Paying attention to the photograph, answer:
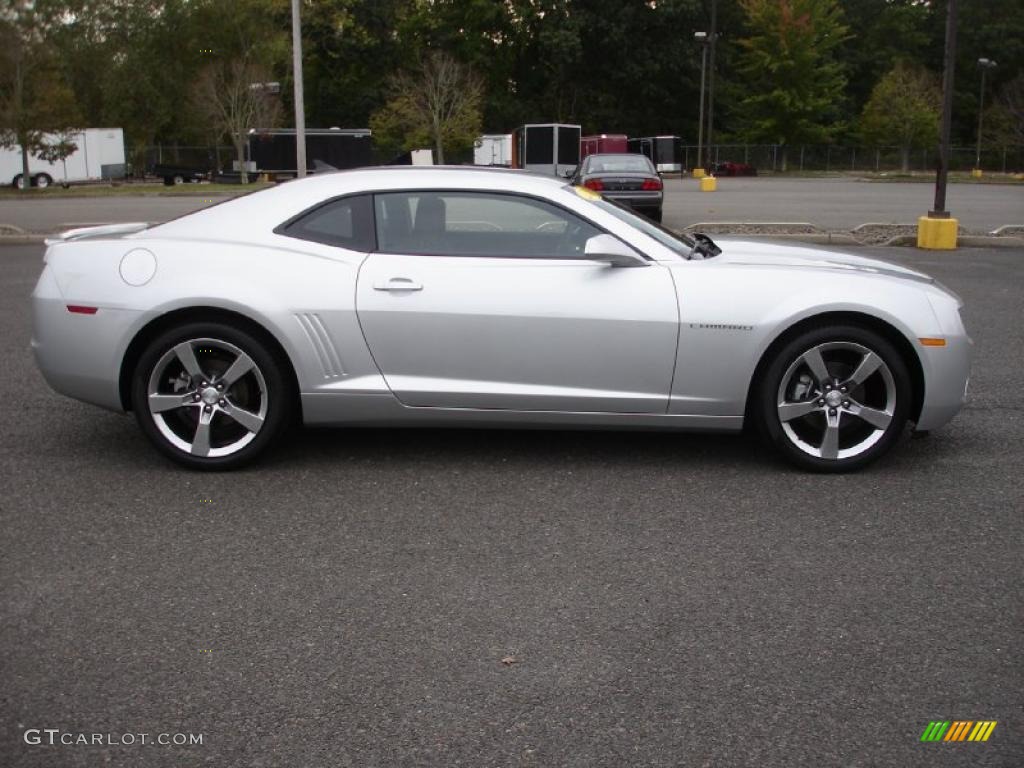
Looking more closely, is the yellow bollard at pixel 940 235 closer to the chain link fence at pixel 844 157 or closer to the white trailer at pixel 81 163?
the white trailer at pixel 81 163

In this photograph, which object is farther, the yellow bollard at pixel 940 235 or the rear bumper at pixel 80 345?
the yellow bollard at pixel 940 235

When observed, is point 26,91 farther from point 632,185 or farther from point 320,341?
point 320,341

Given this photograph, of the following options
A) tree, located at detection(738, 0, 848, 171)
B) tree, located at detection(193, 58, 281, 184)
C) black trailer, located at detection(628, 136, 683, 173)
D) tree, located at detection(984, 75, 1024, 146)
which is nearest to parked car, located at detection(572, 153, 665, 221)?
tree, located at detection(193, 58, 281, 184)

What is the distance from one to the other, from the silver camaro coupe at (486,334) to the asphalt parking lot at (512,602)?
289 millimetres

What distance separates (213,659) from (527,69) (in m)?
76.3

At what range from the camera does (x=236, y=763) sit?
2771 mm

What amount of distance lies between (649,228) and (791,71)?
70.1 metres

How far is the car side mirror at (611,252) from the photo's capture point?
16.5ft

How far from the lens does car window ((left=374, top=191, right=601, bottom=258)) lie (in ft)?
17.1

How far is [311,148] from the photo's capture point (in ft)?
165

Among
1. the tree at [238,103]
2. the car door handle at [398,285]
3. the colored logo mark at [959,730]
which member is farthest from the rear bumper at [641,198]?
the tree at [238,103]

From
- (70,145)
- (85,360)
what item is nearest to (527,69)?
(70,145)

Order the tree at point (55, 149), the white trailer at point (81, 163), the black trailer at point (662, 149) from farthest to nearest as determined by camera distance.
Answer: the black trailer at point (662, 149), the white trailer at point (81, 163), the tree at point (55, 149)

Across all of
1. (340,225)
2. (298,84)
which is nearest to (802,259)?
(340,225)
